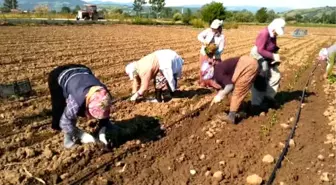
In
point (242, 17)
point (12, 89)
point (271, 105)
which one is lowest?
point (271, 105)

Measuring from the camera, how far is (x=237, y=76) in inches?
215

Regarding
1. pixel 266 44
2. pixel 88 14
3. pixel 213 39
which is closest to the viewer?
pixel 266 44

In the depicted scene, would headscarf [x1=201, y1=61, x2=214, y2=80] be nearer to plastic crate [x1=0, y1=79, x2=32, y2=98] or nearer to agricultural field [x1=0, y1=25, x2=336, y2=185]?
agricultural field [x1=0, y1=25, x2=336, y2=185]

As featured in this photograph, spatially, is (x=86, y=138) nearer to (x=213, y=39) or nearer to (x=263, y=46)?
(x=263, y=46)

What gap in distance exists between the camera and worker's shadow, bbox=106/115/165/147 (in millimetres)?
4914

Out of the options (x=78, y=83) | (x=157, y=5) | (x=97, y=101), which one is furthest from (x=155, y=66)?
(x=157, y=5)

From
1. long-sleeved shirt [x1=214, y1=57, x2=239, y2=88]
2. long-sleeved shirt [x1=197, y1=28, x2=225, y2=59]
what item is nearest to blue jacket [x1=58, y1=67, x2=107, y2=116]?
long-sleeved shirt [x1=214, y1=57, x2=239, y2=88]

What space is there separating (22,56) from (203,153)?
780 centimetres

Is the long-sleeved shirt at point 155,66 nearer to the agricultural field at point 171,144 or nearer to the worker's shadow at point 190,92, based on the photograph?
the agricultural field at point 171,144

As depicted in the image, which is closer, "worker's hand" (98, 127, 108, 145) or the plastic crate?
"worker's hand" (98, 127, 108, 145)

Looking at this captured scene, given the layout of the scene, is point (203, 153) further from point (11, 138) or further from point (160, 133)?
point (11, 138)

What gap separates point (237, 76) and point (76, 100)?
234 centimetres

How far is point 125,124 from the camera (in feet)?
17.9

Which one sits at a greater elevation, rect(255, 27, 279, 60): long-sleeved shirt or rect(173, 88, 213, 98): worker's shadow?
rect(255, 27, 279, 60): long-sleeved shirt
